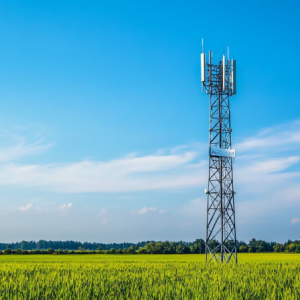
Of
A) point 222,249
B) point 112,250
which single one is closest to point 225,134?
point 222,249

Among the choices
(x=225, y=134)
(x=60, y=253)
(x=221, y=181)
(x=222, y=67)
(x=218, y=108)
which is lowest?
(x=60, y=253)

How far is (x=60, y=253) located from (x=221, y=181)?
62.1m

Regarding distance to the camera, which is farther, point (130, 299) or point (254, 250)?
point (254, 250)

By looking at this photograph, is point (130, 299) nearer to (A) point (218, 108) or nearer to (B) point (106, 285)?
(B) point (106, 285)

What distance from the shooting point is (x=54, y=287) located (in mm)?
12984

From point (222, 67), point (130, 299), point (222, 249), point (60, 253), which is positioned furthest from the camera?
point (60, 253)

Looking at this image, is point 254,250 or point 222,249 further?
point 254,250

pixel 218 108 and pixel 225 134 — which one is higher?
pixel 218 108

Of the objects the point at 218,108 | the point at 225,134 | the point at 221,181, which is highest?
the point at 218,108

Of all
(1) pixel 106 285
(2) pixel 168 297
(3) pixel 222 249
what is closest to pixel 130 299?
(2) pixel 168 297

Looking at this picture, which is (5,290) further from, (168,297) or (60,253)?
(60,253)

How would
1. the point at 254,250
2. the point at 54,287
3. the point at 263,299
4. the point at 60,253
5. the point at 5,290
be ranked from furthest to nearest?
the point at 254,250 → the point at 60,253 → the point at 54,287 → the point at 5,290 → the point at 263,299

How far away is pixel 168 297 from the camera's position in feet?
35.7

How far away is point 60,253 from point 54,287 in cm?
7547
